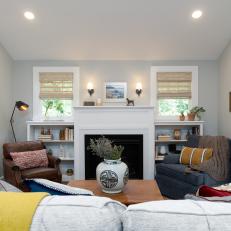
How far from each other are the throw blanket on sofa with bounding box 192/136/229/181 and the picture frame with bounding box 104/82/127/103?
1.96 meters

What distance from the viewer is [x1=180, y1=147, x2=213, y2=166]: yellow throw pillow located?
13.2 ft


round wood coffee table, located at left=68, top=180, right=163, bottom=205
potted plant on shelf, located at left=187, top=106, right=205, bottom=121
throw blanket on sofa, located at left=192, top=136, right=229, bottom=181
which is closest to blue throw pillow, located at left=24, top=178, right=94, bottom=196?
round wood coffee table, located at left=68, top=180, right=163, bottom=205

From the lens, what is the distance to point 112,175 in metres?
2.77

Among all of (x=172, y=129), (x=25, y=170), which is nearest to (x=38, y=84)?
(x=25, y=170)

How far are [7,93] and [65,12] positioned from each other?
1.98 meters

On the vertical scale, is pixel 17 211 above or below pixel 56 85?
below

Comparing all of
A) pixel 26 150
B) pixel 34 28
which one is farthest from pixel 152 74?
pixel 26 150

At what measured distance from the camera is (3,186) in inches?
57.4

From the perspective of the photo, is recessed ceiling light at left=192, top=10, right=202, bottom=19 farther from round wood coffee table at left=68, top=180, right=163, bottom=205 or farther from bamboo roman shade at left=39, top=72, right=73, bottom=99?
round wood coffee table at left=68, top=180, right=163, bottom=205

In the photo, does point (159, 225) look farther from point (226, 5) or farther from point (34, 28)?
point (34, 28)

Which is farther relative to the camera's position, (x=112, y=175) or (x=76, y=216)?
(x=112, y=175)

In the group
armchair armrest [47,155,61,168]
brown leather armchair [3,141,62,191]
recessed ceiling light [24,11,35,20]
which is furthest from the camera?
armchair armrest [47,155,61,168]

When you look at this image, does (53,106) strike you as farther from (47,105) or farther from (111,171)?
(111,171)

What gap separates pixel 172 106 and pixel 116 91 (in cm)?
118
